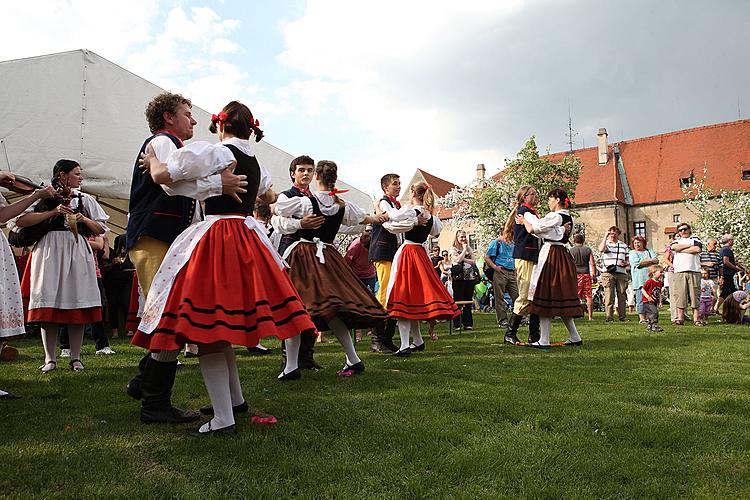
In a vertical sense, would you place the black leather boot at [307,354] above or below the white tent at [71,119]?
below

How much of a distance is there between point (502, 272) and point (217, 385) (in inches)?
332

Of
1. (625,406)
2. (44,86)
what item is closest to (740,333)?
(625,406)

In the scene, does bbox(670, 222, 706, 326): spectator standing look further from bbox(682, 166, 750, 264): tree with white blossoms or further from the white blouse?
bbox(682, 166, 750, 264): tree with white blossoms

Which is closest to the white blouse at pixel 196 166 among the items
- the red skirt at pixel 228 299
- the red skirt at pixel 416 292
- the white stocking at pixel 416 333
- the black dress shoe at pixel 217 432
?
the red skirt at pixel 228 299

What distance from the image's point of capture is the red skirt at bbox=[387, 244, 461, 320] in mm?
6652

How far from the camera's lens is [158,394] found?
3.45m

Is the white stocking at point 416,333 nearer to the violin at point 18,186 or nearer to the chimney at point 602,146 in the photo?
the violin at point 18,186

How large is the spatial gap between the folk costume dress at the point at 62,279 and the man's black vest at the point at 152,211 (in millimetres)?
2183

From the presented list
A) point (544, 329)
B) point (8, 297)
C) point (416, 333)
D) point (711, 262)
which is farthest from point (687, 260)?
point (8, 297)

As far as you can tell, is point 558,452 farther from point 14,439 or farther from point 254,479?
point 14,439

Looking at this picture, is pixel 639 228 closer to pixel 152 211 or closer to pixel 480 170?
pixel 480 170

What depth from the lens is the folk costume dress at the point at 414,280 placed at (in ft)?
21.7

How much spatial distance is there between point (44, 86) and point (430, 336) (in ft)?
23.2

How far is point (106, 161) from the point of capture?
9164mm
